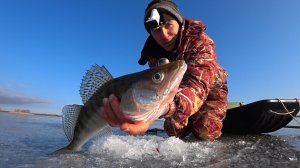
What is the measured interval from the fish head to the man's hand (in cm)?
5

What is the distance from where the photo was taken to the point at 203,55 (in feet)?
14.1

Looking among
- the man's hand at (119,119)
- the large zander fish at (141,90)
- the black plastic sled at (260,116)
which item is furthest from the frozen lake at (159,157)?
the black plastic sled at (260,116)

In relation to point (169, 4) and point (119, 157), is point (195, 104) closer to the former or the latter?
point (119, 157)

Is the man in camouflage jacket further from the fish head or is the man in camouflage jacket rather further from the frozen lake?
the fish head

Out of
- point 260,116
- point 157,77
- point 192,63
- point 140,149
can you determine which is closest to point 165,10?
point 192,63

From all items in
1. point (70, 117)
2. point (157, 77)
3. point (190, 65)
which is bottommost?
point (70, 117)

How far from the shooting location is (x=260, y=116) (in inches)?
256

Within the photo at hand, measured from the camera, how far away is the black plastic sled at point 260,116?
251 inches

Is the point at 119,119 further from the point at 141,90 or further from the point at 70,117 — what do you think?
the point at 70,117

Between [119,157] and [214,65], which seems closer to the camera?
[119,157]

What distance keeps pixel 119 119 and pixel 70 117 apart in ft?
4.96

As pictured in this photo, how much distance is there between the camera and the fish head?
2.38 meters

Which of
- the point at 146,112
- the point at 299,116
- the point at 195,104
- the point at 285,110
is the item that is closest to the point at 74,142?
the point at 195,104

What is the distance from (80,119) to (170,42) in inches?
76.8
